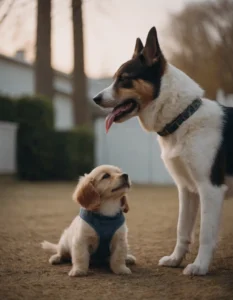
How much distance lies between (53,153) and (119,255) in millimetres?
13578

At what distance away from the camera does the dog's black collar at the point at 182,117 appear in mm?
4367

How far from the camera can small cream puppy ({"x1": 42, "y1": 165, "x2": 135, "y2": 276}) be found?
425cm

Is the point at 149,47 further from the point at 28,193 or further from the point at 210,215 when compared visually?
the point at 28,193

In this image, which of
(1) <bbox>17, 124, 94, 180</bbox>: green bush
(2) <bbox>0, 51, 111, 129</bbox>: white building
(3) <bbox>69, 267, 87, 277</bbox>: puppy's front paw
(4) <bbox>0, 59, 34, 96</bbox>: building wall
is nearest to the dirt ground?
(3) <bbox>69, 267, 87, 277</bbox>: puppy's front paw

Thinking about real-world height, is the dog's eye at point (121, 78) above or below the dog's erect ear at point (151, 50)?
below

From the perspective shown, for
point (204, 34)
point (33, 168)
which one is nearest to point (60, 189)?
point (33, 168)

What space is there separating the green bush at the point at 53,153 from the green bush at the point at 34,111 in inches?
7.3

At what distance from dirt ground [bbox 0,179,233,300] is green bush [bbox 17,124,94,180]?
8.64 m

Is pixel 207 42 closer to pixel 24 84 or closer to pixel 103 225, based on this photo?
pixel 103 225

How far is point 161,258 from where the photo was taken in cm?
475

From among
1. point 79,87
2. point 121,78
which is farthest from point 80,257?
point 79,87

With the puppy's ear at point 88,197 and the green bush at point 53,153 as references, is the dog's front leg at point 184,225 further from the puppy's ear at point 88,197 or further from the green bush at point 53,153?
the green bush at point 53,153

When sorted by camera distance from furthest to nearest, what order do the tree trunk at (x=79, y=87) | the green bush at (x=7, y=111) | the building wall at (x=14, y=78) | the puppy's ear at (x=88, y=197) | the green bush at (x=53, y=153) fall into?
the building wall at (x=14, y=78)
the tree trunk at (x=79, y=87)
the green bush at (x=7, y=111)
the green bush at (x=53, y=153)
the puppy's ear at (x=88, y=197)

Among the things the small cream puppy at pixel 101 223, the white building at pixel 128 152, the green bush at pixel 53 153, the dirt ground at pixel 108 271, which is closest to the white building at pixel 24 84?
the white building at pixel 128 152
